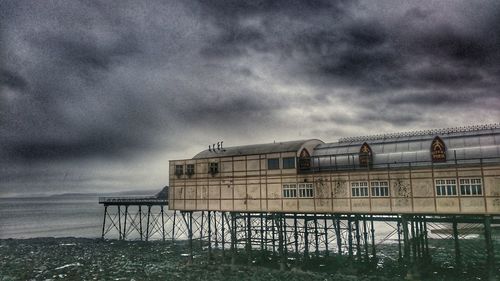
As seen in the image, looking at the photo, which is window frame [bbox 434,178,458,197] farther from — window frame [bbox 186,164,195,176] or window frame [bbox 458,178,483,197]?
window frame [bbox 186,164,195,176]

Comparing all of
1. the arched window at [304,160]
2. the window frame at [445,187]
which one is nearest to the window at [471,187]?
the window frame at [445,187]

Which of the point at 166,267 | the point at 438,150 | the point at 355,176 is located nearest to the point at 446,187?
the point at 438,150

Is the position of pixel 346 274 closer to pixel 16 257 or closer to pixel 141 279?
pixel 141 279

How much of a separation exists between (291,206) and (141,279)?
1594 centimetres

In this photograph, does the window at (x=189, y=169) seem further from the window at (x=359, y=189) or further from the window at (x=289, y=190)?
the window at (x=359, y=189)

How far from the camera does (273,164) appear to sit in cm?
3422

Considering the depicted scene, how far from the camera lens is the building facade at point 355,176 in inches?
1026

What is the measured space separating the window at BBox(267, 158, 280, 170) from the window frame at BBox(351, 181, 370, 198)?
728cm

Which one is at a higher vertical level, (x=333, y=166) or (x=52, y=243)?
(x=333, y=166)

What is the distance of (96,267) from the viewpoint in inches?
1599

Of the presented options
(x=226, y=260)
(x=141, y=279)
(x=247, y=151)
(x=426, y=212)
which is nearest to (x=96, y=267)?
(x=141, y=279)

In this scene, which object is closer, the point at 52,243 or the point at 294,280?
the point at 294,280

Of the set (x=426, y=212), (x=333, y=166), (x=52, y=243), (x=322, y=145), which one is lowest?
(x=52, y=243)

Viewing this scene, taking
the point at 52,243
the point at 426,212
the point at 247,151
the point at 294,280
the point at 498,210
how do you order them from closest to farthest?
the point at 498,210 → the point at 426,212 → the point at 294,280 → the point at 247,151 → the point at 52,243
